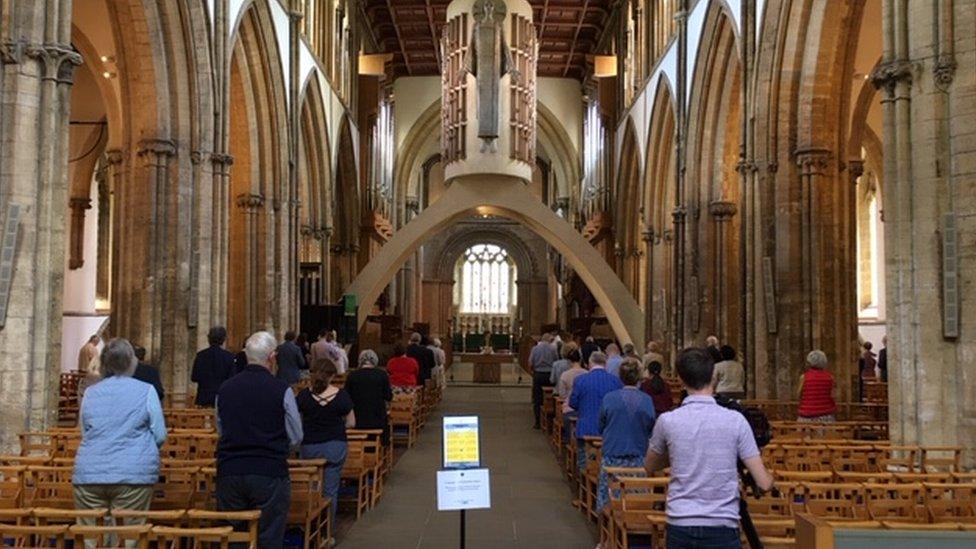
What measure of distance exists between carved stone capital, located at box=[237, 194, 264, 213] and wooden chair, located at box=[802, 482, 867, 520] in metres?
14.9

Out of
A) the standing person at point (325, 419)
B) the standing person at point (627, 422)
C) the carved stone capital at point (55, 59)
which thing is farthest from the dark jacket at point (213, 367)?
the standing person at point (627, 422)

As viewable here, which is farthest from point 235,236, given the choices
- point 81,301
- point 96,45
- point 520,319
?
point 520,319

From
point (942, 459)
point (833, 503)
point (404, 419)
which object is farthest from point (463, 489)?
point (404, 419)

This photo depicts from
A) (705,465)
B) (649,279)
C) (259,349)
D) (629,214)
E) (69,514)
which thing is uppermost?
(629,214)

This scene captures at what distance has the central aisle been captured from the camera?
26.8 ft

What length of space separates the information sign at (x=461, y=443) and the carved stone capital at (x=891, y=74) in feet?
18.1

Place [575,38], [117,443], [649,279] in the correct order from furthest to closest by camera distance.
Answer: [575,38], [649,279], [117,443]

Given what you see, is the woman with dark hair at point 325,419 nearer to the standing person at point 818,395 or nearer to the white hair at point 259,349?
the white hair at point 259,349

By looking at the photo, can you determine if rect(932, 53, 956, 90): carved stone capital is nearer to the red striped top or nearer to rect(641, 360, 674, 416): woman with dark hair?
the red striped top

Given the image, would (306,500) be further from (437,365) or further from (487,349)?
(487,349)

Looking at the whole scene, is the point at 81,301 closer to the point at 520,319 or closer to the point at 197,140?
the point at 197,140

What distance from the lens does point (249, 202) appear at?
19250 mm

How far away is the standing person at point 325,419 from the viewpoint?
7.64 meters

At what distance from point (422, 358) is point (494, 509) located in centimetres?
790
